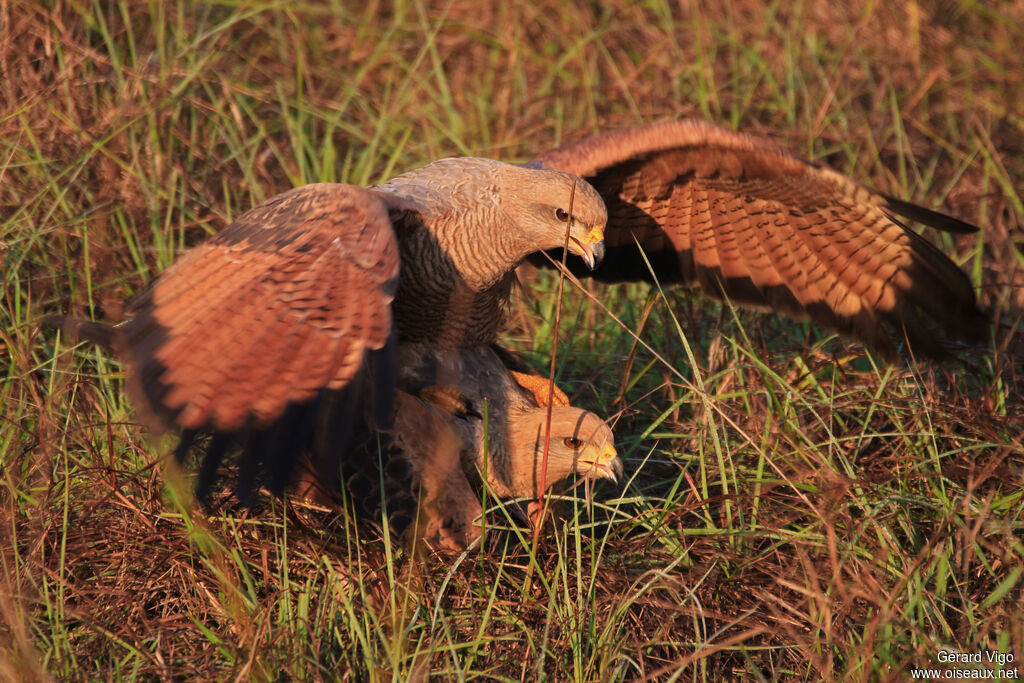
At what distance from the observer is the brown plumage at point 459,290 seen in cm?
251

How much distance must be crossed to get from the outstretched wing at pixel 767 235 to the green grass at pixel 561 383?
274mm

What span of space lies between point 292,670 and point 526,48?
453 cm

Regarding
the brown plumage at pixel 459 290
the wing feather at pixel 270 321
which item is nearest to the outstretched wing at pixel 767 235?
the brown plumage at pixel 459 290

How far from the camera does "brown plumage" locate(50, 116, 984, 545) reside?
2.51 m

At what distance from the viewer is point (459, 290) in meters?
3.50

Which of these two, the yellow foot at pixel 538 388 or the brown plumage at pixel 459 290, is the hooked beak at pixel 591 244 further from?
the yellow foot at pixel 538 388

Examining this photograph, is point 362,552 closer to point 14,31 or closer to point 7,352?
point 7,352

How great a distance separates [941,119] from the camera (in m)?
6.11

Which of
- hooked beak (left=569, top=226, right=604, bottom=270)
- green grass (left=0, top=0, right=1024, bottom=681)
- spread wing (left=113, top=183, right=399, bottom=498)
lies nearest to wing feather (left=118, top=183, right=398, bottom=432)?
spread wing (left=113, top=183, right=399, bottom=498)

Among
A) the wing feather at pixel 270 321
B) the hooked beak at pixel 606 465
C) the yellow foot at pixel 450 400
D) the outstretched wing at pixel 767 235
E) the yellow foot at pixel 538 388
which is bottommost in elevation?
the yellow foot at pixel 538 388

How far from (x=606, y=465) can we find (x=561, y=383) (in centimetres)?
Result: 110

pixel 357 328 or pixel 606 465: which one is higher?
pixel 357 328

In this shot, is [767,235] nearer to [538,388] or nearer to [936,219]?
[936,219]

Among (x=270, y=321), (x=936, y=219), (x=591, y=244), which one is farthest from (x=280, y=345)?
(x=936, y=219)
